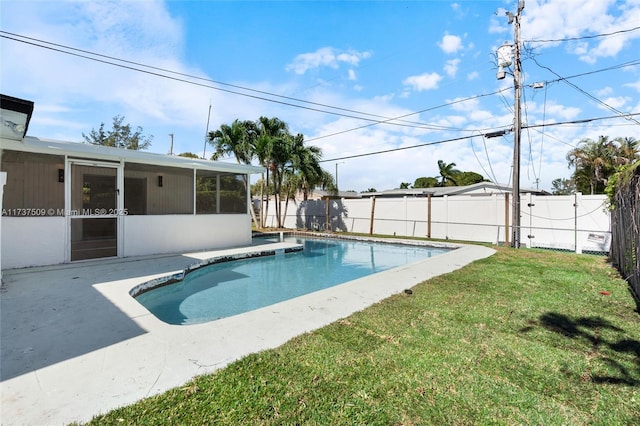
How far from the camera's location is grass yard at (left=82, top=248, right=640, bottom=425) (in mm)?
1992

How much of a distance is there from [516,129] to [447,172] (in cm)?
2594

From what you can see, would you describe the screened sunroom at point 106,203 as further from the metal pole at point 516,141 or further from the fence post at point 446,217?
the metal pole at point 516,141

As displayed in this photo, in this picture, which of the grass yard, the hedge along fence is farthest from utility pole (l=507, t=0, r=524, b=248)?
the grass yard

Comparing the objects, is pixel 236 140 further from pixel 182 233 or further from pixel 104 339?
pixel 104 339

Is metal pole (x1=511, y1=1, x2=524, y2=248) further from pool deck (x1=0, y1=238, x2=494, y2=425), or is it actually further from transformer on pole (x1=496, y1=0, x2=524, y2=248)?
pool deck (x1=0, y1=238, x2=494, y2=425)

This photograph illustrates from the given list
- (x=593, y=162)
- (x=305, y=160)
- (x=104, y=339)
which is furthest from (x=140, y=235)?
(x=593, y=162)

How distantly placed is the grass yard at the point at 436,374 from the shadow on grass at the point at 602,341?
0.01 meters

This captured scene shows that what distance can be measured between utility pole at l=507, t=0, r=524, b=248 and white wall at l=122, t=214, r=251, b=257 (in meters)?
9.24

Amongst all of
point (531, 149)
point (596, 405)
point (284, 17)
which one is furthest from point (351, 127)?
point (596, 405)

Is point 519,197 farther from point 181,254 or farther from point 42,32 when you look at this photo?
point 42,32

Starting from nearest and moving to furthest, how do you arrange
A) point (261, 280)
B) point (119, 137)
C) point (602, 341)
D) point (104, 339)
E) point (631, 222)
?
point (104, 339) → point (602, 341) → point (631, 222) → point (261, 280) → point (119, 137)

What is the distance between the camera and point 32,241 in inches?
248

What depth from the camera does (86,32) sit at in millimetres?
8938

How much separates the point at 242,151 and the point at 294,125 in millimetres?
3324
